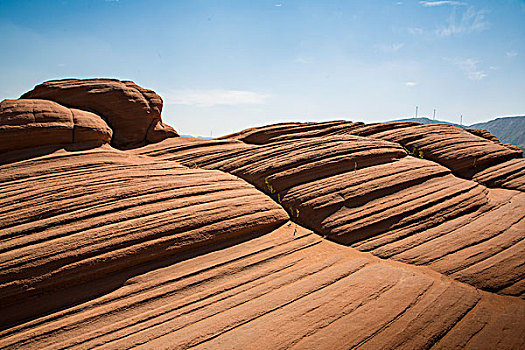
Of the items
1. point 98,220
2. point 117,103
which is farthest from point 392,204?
point 117,103

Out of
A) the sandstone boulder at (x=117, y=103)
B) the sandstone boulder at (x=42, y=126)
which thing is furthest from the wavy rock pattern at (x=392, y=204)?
the sandstone boulder at (x=117, y=103)

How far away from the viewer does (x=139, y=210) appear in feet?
19.5

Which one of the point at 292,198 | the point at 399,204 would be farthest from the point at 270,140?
the point at 399,204

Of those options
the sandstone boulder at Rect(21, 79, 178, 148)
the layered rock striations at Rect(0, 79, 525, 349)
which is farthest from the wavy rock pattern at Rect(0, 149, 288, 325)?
the sandstone boulder at Rect(21, 79, 178, 148)

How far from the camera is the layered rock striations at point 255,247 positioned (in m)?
4.03

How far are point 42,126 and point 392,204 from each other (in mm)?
9706

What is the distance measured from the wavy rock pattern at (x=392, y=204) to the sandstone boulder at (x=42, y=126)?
3173 millimetres

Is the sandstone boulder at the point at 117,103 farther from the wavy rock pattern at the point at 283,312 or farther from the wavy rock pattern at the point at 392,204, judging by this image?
the wavy rock pattern at the point at 283,312

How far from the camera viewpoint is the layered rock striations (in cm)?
403

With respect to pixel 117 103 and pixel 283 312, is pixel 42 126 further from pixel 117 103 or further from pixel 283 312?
pixel 283 312

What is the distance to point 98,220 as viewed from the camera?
18.4 ft

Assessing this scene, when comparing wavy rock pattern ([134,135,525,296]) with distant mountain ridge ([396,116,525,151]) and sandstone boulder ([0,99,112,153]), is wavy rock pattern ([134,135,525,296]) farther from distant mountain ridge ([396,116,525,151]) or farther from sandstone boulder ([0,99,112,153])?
distant mountain ridge ([396,116,525,151])

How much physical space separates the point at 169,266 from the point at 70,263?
1499mm

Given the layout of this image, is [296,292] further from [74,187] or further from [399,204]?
[74,187]
